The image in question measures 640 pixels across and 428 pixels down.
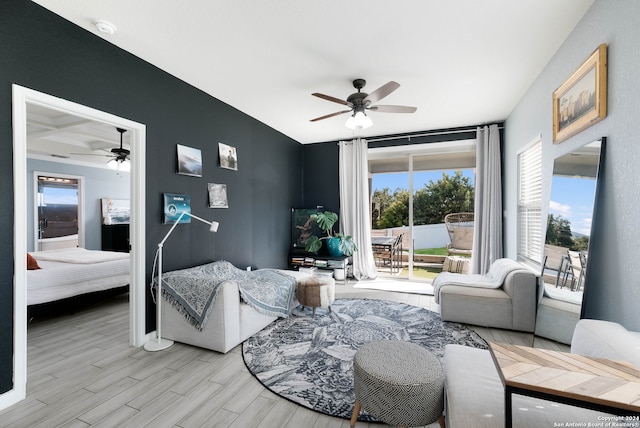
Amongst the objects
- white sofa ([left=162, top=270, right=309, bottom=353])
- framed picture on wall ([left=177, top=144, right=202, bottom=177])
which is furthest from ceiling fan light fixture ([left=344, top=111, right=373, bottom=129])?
white sofa ([left=162, top=270, right=309, bottom=353])

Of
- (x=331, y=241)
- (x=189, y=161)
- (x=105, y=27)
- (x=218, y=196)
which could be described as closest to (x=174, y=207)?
(x=189, y=161)

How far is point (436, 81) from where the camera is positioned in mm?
3189

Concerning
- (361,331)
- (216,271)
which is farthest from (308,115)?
(361,331)

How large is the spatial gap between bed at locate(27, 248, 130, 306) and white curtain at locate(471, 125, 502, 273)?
5416 millimetres

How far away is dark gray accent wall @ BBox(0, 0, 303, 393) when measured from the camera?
187 centimetres

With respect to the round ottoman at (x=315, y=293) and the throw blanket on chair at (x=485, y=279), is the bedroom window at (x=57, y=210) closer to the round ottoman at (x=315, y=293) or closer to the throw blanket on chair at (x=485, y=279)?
the round ottoman at (x=315, y=293)

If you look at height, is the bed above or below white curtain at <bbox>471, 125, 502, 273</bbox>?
below

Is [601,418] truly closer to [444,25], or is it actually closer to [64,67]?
[444,25]

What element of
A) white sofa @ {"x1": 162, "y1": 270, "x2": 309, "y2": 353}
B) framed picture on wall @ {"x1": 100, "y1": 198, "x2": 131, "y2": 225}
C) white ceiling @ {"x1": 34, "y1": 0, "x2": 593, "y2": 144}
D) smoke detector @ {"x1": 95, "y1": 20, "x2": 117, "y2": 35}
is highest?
white ceiling @ {"x1": 34, "y1": 0, "x2": 593, "y2": 144}

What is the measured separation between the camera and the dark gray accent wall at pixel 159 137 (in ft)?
6.13

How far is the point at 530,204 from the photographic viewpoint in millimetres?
3492

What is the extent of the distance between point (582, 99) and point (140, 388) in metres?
3.89

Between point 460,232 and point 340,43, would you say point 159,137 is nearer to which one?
point 340,43

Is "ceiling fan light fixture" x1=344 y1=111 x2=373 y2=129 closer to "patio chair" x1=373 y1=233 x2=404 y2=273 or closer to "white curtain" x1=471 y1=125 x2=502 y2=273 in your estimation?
"white curtain" x1=471 y1=125 x2=502 y2=273
